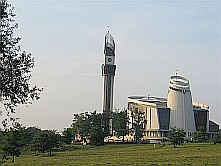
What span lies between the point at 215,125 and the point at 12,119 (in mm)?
136507

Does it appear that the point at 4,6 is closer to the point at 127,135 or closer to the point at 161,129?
the point at 127,135

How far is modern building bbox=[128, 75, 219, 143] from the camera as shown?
122m

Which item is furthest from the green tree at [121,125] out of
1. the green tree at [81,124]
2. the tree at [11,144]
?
the tree at [11,144]

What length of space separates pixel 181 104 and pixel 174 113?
12.8 ft

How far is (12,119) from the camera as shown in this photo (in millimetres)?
14641

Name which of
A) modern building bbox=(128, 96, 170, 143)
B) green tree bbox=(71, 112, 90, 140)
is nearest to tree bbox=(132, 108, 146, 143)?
green tree bbox=(71, 112, 90, 140)

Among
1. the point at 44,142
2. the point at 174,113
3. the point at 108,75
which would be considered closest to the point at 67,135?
the point at 44,142

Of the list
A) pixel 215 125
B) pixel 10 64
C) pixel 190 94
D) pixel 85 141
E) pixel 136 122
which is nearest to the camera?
pixel 10 64

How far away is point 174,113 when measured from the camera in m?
124

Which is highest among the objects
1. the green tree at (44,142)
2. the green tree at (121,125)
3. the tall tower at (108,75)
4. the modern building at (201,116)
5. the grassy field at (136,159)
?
the tall tower at (108,75)

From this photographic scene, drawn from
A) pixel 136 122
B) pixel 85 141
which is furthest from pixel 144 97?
pixel 85 141

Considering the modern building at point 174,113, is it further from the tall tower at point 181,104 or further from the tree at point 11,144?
the tree at point 11,144

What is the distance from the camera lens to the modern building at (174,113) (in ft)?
399

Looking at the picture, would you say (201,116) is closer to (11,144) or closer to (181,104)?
(181,104)
